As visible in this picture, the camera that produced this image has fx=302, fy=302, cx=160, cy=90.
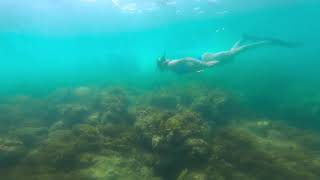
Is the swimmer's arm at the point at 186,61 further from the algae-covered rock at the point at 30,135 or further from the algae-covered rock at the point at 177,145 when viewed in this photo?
the algae-covered rock at the point at 30,135

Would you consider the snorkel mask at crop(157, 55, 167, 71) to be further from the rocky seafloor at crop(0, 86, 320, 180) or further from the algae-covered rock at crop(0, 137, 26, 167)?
the algae-covered rock at crop(0, 137, 26, 167)

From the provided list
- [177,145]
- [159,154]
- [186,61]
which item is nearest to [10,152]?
[159,154]

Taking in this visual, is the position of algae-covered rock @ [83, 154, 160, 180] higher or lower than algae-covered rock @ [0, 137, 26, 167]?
lower

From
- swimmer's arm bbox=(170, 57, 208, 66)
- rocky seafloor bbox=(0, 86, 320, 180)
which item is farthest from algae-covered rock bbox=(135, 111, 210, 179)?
swimmer's arm bbox=(170, 57, 208, 66)

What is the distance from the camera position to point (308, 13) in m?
54.1

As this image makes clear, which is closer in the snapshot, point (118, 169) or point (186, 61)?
point (118, 169)

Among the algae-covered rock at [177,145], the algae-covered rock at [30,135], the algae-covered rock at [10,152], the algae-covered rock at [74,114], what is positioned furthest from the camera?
the algae-covered rock at [74,114]

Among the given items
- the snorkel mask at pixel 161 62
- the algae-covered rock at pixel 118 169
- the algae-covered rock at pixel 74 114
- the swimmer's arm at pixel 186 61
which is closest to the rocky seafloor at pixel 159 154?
the algae-covered rock at pixel 118 169

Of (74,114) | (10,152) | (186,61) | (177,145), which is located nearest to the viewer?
(177,145)

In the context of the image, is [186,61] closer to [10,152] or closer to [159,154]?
[159,154]

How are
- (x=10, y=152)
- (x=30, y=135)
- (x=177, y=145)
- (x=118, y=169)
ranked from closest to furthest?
1. (x=118, y=169)
2. (x=177, y=145)
3. (x=10, y=152)
4. (x=30, y=135)

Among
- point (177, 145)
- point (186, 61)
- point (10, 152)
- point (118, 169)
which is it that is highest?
point (186, 61)

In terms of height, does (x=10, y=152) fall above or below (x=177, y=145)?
above

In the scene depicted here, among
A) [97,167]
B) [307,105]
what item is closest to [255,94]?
[307,105]
